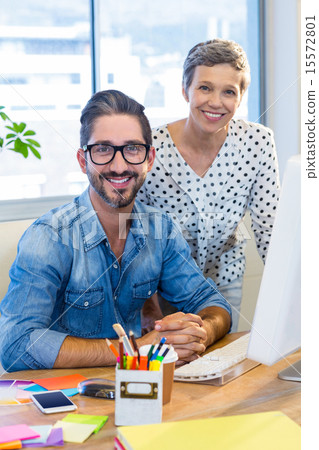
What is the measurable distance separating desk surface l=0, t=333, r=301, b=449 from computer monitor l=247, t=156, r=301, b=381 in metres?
0.08

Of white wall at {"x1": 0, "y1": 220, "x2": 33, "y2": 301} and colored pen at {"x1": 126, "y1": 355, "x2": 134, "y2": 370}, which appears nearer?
colored pen at {"x1": 126, "y1": 355, "x2": 134, "y2": 370}

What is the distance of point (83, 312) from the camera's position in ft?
3.94

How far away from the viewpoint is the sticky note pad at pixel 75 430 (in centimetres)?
70

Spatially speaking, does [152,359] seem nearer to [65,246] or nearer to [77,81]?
[65,246]

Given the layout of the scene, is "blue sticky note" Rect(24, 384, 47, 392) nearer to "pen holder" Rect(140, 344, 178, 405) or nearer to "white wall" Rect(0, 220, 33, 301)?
"pen holder" Rect(140, 344, 178, 405)

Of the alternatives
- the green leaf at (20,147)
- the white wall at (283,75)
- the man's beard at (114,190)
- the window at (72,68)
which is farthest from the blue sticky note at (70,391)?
the white wall at (283,75)

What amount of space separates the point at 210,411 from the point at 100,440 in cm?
15

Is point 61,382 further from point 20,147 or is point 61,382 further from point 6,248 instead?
point 20,147

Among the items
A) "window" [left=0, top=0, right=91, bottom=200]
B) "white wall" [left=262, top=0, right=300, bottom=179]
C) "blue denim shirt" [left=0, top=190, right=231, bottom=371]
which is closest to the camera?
"blue denim shirt" [left=0, top=190, right=231, bottom=371]

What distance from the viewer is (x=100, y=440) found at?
701 millimetres

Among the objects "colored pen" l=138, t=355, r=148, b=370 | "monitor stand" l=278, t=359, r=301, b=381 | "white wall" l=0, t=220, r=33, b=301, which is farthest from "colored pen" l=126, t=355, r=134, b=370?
"white wall" l=0, t=220, r=33, b=301

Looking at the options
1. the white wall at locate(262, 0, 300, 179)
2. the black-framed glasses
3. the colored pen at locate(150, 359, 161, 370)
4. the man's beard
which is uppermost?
the white wall at locate(262, 0, 300, 179)

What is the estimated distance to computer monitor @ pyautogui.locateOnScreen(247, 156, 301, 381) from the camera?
0.70 metres
